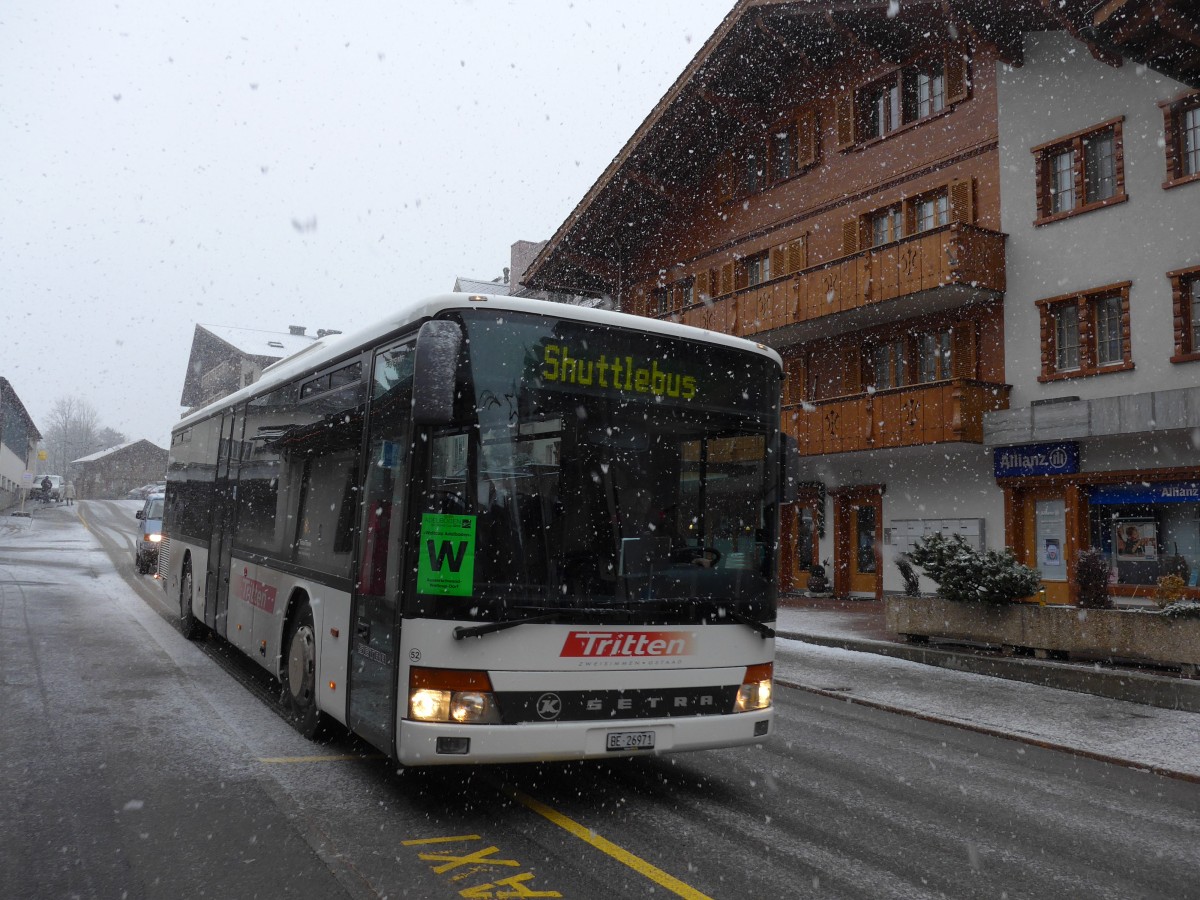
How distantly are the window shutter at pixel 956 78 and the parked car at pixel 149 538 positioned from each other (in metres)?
19.0

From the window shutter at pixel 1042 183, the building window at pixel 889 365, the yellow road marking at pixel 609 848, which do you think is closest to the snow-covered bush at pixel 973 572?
the building window at pixel 889 365

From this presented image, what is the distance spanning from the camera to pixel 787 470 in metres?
6.52

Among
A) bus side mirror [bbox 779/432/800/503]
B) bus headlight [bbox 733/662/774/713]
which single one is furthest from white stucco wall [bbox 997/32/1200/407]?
bus headlight [bbox 733/662/774/713]

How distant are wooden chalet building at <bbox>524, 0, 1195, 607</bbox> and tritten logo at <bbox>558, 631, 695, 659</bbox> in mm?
13022

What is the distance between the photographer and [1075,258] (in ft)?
Result: 58.2

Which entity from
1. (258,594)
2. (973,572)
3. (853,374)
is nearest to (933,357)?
(853,374)

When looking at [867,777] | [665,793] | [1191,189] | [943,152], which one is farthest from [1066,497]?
[665,793]

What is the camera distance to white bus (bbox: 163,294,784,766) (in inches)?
207

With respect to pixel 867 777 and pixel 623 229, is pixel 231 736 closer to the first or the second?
pixel 867 777

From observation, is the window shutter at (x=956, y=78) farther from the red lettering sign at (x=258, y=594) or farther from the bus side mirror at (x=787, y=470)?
the red lettering sign at (x=258, y=594)

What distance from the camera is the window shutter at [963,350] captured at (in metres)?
19.6

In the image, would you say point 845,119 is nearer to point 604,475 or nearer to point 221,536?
point 221,536

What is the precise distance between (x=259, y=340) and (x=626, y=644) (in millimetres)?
77492

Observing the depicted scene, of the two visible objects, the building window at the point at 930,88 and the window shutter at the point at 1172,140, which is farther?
the building window at the point at 930,88
